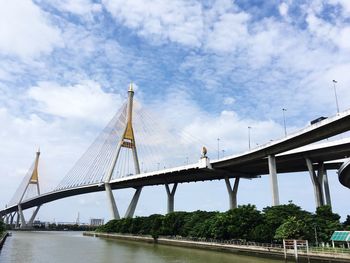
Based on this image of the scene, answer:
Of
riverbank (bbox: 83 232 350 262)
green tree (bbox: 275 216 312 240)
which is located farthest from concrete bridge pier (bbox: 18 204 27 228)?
green tree (bbox: 275 216 312 240)

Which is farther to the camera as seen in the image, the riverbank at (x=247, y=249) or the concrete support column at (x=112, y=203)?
the concrete support column at (x=112, y=203)

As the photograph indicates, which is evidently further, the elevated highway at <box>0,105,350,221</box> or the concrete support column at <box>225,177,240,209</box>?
the concrete support column at <box>225,177,240,209</box>

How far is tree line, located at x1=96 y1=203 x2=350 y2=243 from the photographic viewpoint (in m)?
38.3

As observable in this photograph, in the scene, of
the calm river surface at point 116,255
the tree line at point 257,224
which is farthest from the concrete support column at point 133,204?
Answer: the calm river surface at point 116,255

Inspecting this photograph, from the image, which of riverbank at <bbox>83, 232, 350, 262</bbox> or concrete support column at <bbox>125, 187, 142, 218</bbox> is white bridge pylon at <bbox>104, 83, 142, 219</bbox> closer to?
concrete support column at <bbox>125, 187, 142, 218</bbox>

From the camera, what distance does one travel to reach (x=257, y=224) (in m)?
45.0

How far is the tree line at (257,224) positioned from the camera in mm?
38312

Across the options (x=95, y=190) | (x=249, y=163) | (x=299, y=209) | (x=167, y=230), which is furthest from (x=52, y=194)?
(x=299, y=209)

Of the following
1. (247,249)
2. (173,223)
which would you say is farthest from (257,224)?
(173,223)

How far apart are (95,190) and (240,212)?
2147 inches

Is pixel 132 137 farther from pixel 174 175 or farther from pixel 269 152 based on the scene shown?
pixel 269 152

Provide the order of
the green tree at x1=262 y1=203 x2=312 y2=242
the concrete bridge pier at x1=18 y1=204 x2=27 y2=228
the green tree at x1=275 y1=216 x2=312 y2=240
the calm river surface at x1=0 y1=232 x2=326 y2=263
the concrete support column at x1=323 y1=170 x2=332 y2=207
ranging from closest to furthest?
1. the calm river surface at x1=0 y1=232 x2=326 y2=263
2. the green tree at x1=275 y1=216 x2=312 y2=240
3. the green tree at x1=262 y1=203 x2=312 y2=242
4. the concrete support column at x1=323 y1=170 x2=332 y2=207
5. the concrete bridge pier at x1=18 y1=204 x2=27 y2=228

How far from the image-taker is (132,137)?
78312mm

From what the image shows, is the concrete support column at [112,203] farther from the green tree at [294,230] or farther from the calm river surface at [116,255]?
the green tree at [294,230]
